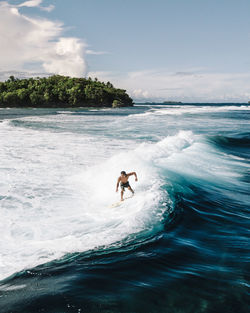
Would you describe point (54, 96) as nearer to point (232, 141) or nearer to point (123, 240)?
point (232, 141)

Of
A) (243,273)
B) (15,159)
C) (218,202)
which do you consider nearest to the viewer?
(243,273)

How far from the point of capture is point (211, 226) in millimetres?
7770

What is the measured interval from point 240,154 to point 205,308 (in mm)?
17089

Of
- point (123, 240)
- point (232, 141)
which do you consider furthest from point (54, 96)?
point (123, 240)

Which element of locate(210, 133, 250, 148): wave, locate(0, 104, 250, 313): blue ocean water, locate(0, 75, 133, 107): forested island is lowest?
locate(0, 104, 250, 313): blue ocean water

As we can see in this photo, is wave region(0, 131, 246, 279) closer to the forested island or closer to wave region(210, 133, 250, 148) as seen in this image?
wave region(210, 133, 250, 148)

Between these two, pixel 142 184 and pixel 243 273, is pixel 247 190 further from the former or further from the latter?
pixel 243 273

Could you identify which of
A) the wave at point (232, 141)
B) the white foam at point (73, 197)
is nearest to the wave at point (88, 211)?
the white foam at point (73, 197)

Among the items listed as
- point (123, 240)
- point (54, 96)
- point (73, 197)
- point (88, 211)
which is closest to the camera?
point (123, 240)

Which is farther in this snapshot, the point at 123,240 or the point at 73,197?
the point at 73,197

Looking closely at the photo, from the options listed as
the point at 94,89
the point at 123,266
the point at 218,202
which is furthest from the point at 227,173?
the point at 94,89

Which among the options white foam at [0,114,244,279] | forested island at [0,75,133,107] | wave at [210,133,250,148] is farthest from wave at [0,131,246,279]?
forested island at [0,75,133,107]

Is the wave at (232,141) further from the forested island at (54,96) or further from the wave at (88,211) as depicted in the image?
the forested island at (54,96)

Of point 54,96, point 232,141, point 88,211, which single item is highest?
point 54,96
